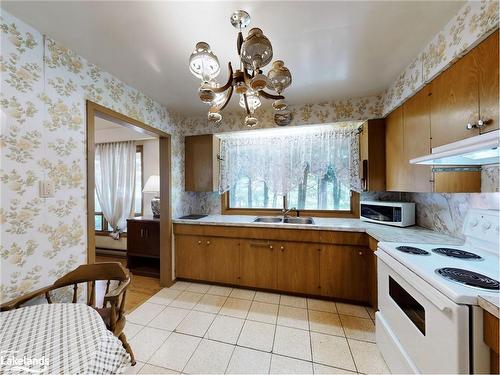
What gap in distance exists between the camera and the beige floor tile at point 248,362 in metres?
1.40

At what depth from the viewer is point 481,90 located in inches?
42.1

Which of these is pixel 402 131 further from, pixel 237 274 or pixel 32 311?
pixel 32 311

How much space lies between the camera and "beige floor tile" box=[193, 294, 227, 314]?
211 centimetres

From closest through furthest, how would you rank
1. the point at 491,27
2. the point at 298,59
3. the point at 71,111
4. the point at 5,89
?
the point at 491,27 < the point at 5,89 < the point at 71,111 < the point at 298,59

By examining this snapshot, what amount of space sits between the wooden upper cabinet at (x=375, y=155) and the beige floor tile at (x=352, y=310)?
1.31 metres

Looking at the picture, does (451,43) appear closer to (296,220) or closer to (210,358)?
(296,220)

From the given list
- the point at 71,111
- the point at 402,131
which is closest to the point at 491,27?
the point at 402,131

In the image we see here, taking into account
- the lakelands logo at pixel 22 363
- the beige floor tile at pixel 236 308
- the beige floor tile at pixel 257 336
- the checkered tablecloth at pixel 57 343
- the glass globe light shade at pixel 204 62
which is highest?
the glass globe light shade at pixel 204 62

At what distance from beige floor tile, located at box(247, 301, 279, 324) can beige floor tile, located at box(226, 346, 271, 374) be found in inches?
15.2

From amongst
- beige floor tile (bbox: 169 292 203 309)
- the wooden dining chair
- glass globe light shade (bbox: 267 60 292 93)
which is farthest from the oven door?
beige floor tile (bbox: 169 292 203 309)

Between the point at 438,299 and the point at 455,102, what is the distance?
119 cm

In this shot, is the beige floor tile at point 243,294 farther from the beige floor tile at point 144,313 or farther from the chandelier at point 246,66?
the chandelier at point 246,66

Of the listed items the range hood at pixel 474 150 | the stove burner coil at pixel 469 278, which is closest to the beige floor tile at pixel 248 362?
the stove burner coil at pixel 469 278

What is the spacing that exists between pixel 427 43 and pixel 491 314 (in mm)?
1723
